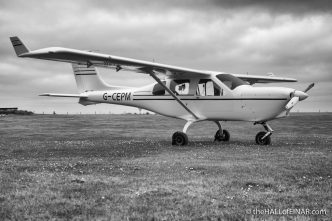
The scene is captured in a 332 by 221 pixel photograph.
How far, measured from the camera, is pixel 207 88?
694 inches

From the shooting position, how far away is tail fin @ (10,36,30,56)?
1285 cm

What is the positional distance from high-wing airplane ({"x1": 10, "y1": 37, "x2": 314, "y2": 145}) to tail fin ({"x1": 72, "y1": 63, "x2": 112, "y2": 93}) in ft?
4.21

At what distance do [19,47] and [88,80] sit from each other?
31.1ft

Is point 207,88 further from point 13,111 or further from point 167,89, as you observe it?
Answer: point 13,111

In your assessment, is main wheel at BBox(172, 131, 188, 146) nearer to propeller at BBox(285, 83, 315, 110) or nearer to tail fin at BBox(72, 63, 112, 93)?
propeller at BBox(285, 83, 315, 110)

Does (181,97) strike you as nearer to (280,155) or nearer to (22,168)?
(280,155)

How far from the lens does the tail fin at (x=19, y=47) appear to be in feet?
42.2

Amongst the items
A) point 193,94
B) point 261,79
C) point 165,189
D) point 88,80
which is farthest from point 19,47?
point 261,79

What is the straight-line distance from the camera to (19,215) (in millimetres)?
5449

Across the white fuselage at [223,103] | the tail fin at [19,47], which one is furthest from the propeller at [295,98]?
the tail fin at [19,47]

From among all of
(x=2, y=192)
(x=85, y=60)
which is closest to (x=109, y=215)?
(x=2, y=192)

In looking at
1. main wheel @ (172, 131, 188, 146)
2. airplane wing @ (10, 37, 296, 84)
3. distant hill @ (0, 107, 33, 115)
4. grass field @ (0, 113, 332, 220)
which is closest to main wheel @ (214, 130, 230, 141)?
main wheel @ (172, 131, 188, 146)

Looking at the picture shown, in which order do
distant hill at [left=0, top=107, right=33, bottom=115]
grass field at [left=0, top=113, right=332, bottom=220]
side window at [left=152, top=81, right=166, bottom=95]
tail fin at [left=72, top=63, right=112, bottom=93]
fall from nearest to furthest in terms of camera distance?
grass field at [left=0, top=113, right=332, bottom=220], side window at [left=152, top=81, right=166, bottom=95], tail fin at [left=72, top=63, right=112, bottom=93], distant hill at [left=0, top=107, right=33, bottom=115]

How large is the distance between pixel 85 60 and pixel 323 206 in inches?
413
